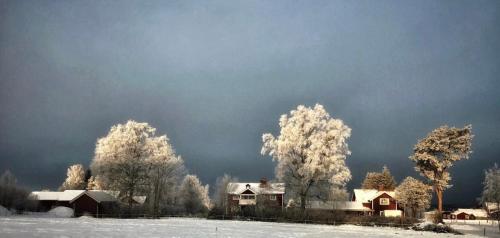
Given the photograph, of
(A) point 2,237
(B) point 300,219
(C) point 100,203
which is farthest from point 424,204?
(A) point 2,237

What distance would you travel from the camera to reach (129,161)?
71188 millimetres

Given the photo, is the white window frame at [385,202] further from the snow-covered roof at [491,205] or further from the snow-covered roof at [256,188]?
the snow-covered roof at [256,188]

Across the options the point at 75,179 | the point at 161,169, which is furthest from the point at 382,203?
the point at 75,179

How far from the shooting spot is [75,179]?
366 ft

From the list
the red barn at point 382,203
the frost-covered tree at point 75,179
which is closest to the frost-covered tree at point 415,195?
the red barn at point 382,203

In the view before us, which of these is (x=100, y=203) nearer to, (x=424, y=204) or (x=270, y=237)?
(x=270, y=237)

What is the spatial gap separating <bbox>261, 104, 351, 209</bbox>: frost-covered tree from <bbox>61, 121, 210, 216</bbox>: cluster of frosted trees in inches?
818

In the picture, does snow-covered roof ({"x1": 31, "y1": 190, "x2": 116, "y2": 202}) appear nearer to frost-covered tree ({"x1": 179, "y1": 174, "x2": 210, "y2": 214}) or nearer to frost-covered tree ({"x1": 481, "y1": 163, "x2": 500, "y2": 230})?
frost-covered tree ({"x1": 179, "y1": 174, "x2": 210, "y2": 214})

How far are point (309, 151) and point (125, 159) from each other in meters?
29.7

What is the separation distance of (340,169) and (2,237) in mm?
44267

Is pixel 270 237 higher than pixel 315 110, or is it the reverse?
pixel 315 110

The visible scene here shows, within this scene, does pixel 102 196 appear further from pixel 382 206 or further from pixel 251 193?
pixel 382 206

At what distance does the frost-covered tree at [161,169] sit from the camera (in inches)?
2926

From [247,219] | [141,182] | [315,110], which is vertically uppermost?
[315,110]
